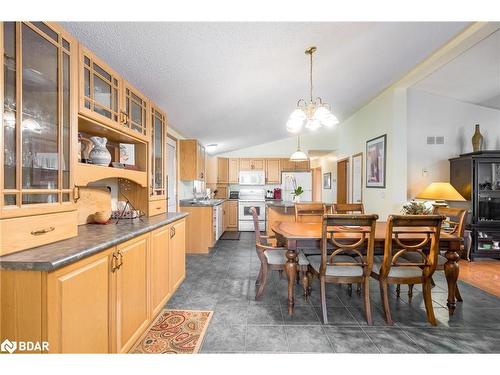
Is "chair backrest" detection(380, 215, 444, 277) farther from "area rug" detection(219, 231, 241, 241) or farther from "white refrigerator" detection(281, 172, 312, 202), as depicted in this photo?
"white refrigerator" detection(281, 172, 312, 202)

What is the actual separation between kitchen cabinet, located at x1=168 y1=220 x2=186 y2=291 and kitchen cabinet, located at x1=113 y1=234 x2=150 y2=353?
1.68 ft

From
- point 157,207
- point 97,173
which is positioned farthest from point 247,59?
point 157,207

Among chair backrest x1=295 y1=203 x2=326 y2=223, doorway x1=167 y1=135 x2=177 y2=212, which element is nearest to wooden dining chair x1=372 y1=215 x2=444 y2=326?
chair backrest x1=295 y1=203 x2=326 y2=223

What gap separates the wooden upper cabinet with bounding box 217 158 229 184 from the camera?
6.77 meters

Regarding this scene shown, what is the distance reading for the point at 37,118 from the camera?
1259 mm

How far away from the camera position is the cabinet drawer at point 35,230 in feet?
3.46

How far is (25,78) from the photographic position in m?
1.17

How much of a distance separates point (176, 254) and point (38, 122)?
1.65 metres

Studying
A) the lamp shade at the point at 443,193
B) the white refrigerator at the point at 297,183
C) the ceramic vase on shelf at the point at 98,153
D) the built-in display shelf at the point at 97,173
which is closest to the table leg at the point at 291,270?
the built-in display shelf at the point at 97,173

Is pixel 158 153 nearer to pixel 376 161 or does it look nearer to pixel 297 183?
pixel 376 161

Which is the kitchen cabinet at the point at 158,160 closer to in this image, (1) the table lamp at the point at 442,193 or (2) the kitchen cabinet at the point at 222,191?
(1) the table lamp at the point at 442,193

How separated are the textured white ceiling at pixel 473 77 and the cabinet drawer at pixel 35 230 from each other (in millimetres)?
4169
